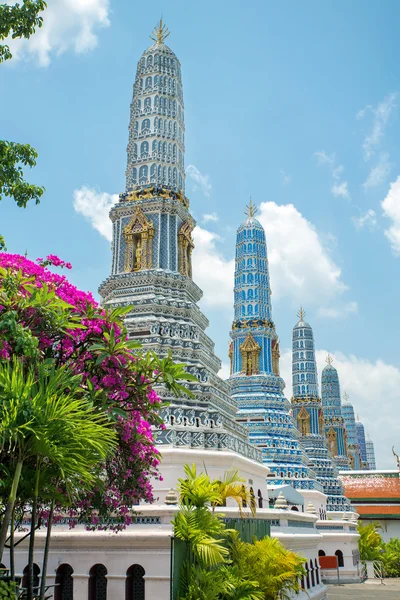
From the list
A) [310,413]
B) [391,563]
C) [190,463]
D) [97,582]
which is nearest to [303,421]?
[310,413]

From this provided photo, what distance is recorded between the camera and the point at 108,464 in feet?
38.0

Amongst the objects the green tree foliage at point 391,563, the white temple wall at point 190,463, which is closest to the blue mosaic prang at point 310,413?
the green tree foliage at point 391,563

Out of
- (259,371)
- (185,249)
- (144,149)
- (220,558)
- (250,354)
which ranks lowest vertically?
(220,558)

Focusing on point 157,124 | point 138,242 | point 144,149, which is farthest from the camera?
point 157,124

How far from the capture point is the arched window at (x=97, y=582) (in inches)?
587

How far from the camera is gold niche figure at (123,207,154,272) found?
86.3ft

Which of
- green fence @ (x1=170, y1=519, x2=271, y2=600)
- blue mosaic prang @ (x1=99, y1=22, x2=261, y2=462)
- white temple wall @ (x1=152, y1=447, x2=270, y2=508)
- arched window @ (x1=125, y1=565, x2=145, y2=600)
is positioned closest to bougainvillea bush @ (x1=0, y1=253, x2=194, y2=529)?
green fence @ (x1=170, y1=519, x2=271, y2=600)

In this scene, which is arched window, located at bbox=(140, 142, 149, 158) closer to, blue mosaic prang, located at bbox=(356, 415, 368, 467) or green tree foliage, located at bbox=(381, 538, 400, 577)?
green tree foliage, located at bbox=(381, 538, 400, 577)

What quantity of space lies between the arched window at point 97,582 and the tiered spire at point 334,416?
53932mm

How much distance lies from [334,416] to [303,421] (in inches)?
682

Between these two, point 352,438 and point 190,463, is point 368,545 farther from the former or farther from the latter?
point 352,438

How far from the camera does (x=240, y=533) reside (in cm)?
1475

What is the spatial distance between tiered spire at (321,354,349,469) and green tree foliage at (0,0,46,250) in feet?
193

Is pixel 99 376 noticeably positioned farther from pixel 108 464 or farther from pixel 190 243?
pixel 190 243
